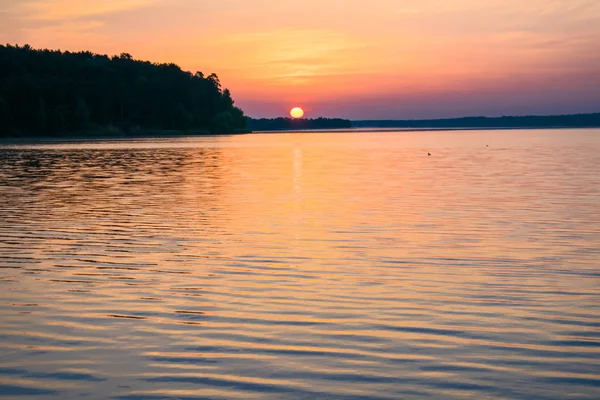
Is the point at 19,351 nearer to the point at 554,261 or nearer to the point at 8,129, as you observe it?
the point at 554,261

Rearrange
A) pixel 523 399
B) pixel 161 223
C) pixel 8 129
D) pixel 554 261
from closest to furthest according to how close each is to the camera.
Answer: pixel 523 399, pixel 554 261, pixel 161 223, pixel 8 129

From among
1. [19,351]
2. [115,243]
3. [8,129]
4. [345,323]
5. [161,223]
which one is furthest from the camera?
[8,129]

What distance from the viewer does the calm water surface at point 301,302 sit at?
9664 millimetres

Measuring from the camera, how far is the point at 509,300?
1407 cm

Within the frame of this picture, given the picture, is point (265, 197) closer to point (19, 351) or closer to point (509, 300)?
point (509, 300)

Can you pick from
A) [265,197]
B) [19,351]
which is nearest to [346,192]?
[265,197]

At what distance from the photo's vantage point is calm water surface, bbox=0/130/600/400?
31.7 ft

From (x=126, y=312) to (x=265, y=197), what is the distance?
23.8 metres

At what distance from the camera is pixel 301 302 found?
46.2ft

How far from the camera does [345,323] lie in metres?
12.5

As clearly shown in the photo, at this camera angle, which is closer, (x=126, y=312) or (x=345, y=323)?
(x=345, y=323)

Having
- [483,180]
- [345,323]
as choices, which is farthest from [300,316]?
[483,180]

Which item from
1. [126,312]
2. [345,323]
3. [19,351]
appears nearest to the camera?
[19,351]

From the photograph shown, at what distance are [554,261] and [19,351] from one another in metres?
12.7
